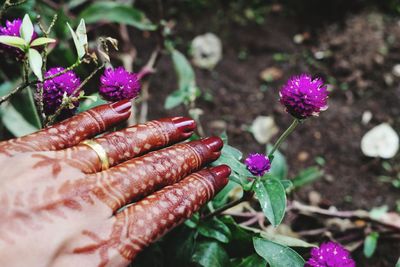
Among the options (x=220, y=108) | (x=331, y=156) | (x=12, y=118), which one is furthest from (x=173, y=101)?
(x=331, y=156)

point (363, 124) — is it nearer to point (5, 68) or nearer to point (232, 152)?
point (232, 152)

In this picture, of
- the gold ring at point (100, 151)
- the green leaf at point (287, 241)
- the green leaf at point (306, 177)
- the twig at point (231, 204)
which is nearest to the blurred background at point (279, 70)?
the green leaf at point (306, 177)

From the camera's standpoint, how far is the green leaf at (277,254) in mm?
968

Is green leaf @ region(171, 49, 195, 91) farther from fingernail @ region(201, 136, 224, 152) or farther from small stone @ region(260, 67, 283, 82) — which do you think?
fingernail @ region(201, 136, 224, 152)

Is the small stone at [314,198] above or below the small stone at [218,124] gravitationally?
below

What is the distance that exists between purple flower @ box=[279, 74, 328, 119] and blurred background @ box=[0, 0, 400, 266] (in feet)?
2.17

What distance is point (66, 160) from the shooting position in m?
0.85

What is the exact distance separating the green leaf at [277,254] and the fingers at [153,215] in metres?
0.17

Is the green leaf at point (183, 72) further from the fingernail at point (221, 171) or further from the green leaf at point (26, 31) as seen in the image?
the green leaf at point (26, 31)

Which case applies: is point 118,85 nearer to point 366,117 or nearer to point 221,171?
point 221,171

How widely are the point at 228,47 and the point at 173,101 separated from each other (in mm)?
669

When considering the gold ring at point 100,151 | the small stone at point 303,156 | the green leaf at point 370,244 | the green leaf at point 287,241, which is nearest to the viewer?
the gold ring at point 100,151

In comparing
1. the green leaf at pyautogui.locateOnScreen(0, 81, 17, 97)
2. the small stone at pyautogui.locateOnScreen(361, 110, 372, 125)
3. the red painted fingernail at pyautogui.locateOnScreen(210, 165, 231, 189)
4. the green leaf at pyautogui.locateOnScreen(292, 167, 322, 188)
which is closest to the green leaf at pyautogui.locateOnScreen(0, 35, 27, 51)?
the red painted fingernail at pyautogui.locateOnScreen(210, 165, 231, 189)

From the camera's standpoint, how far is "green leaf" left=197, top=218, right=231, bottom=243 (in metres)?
1.09
